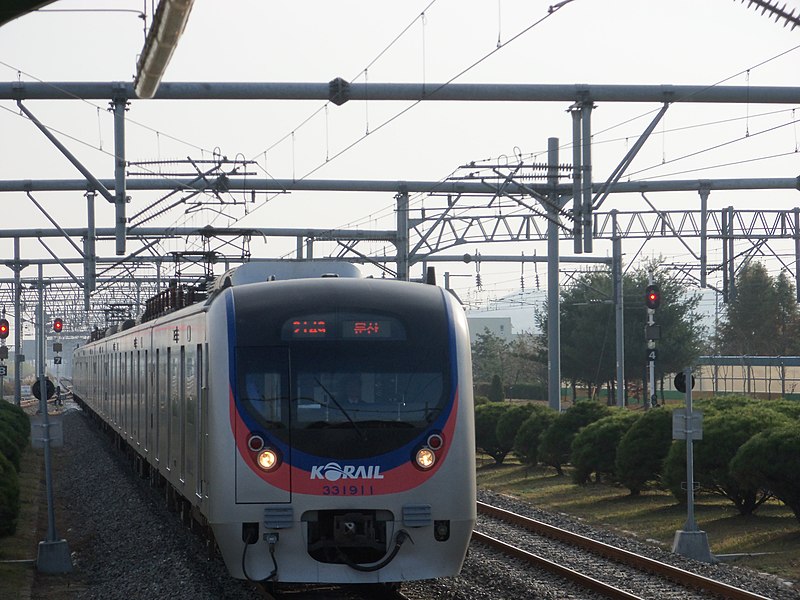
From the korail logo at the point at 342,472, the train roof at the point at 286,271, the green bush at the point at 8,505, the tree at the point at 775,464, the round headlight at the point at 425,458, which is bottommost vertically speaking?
the green bush at the point at 8,505

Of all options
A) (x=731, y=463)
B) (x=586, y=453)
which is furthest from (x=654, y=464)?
(x=731, y=463)

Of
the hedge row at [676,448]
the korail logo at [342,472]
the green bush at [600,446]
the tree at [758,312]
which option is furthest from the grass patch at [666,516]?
the tree at [758,312]

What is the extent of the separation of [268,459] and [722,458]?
10052 mm

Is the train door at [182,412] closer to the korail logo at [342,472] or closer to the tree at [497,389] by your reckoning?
the korail logo at [342,472]

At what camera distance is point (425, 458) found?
11.3 meters

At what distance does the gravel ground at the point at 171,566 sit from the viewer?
42.9 ft

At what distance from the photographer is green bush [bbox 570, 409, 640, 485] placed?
2344cm

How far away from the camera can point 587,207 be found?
22438 mm

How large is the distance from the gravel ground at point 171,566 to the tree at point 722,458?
5.76 feet

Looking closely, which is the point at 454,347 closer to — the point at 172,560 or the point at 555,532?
the point at 172,560

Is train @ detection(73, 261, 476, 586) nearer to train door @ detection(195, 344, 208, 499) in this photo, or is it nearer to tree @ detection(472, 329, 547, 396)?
train door @ detection(195, 344, 208, 499)

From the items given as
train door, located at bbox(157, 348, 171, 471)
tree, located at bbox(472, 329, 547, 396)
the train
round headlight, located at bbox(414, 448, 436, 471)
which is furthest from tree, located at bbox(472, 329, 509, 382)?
round headlight, located at bbox(414, 448, 436, 471)

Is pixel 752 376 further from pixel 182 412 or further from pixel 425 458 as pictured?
pixel 425 458

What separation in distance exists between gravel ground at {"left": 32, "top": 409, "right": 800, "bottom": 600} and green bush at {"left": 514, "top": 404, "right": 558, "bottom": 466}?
16.2ft
